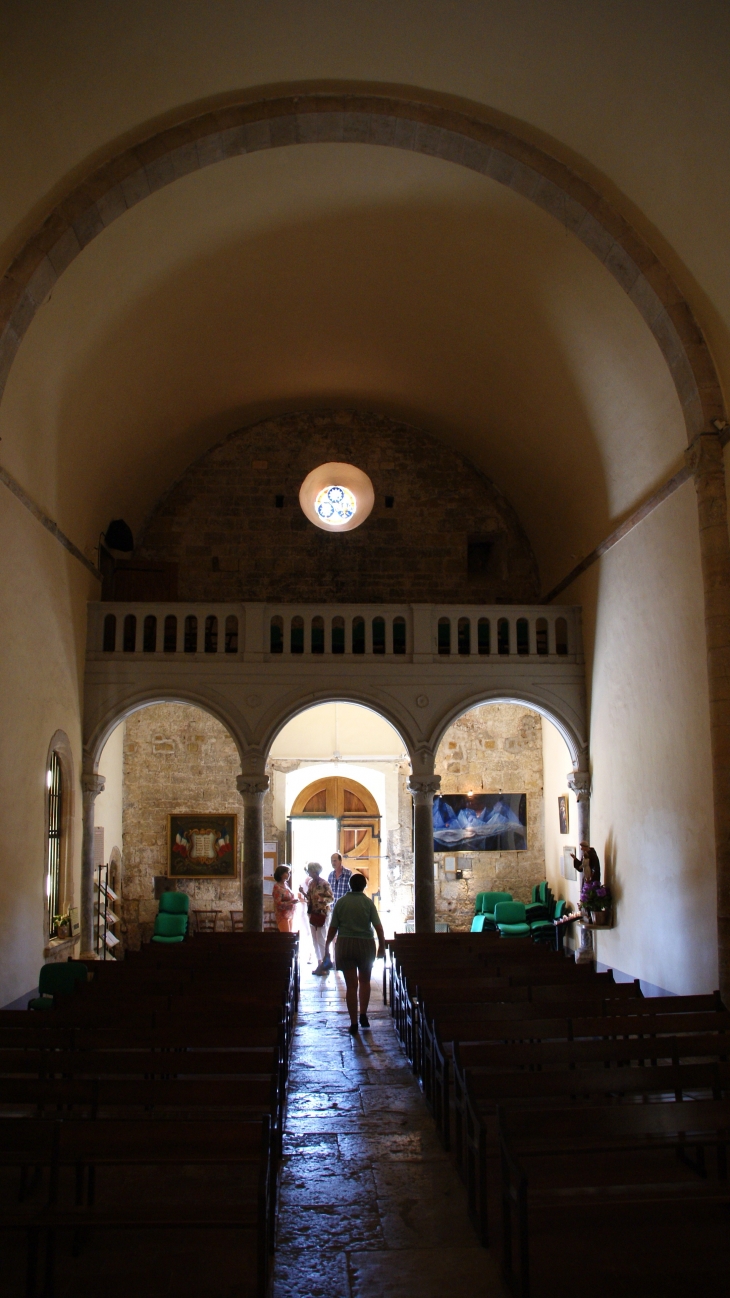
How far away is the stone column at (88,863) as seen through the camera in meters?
12.2

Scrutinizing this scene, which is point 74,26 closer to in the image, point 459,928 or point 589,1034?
point 589,1034

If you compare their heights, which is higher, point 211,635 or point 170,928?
point 211,635

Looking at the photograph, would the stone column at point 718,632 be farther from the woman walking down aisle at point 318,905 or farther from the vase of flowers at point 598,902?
the woman walking down aisle at point 318,905

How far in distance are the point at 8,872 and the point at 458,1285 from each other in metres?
6.56

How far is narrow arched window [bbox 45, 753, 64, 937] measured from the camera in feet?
36.6

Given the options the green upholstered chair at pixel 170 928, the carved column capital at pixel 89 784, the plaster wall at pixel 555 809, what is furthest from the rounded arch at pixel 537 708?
the green upholstered chair at pixel 170 928

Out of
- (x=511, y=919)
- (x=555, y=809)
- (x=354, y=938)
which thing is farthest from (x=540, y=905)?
(x=354, y=938)

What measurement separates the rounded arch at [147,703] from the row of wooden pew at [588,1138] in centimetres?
621

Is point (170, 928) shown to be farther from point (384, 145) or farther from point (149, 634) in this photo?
point (384, 145)

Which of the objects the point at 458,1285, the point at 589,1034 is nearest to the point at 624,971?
the point at 589,1034

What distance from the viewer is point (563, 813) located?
15.4m

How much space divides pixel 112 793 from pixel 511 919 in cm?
687

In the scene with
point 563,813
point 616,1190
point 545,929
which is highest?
point 563,813

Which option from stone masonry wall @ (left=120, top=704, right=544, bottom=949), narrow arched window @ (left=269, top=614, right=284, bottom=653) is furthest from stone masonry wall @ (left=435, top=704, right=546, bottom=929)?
narrow arched window @ (left=269, top=614, right=284, bottom=653)
